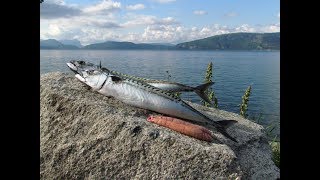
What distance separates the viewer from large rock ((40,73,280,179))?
6.05 m

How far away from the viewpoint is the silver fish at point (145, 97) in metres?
7.10

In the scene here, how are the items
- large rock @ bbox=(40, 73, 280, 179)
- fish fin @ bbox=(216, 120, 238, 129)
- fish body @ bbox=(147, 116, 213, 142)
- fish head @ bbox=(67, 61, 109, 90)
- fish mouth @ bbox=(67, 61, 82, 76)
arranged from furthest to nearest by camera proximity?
1. fish mouth @ bbox=(67, 61, 82, 76)
2. fish head @ bbox=(67, 61, 109, 90)
3. fish fin @ bbox=(216, 120, 238, 129)
4. fish body @ bbox=(147, 116, 213, 142)
5. large rock @ bbox=(40, 73, 280, 179)

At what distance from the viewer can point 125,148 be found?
249 inches

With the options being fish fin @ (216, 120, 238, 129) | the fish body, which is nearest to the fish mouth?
the fish body

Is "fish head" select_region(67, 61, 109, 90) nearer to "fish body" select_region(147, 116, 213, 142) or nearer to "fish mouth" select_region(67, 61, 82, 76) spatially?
"fish mouth" select_region(67, 61, 82, 76)

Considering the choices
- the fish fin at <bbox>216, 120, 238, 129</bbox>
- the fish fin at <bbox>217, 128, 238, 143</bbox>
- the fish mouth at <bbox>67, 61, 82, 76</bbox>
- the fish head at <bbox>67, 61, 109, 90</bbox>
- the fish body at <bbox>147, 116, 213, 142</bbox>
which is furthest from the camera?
the fish mouth at <bbox>67, 61, 82, 76</bbox>

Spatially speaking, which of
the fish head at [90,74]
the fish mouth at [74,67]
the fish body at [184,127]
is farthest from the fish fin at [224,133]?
the fish mouth at [74,67]
